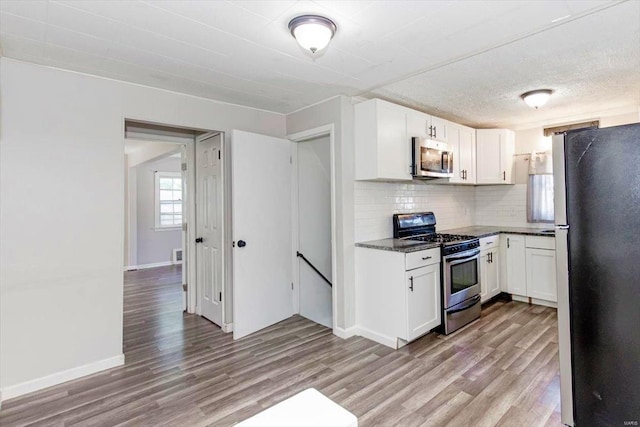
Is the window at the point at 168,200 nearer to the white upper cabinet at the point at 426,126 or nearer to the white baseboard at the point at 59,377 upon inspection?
the white baseboard at the point at 59,377

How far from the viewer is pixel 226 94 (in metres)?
3.22

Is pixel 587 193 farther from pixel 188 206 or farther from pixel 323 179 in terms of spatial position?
pixel 188 206

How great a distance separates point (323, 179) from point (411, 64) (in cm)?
175

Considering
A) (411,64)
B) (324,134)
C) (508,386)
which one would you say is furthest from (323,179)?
(508,386)

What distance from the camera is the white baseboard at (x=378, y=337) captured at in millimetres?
3096

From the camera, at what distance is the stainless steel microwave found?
347cm

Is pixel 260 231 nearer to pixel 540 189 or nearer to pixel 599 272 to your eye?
pixel 599 272

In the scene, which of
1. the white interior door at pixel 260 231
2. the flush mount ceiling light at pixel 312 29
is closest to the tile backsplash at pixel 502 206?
the white interior door at pixel 260 231

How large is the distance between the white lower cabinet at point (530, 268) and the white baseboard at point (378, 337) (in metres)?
2.20

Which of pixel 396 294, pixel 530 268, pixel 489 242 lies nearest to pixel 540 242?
pixel 530 268

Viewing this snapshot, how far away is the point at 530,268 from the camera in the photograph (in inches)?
165

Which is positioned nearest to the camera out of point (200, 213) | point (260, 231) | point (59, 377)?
point (59, 377)

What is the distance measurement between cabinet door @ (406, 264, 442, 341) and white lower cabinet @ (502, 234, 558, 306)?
1678mm

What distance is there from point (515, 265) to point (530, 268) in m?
0.18
